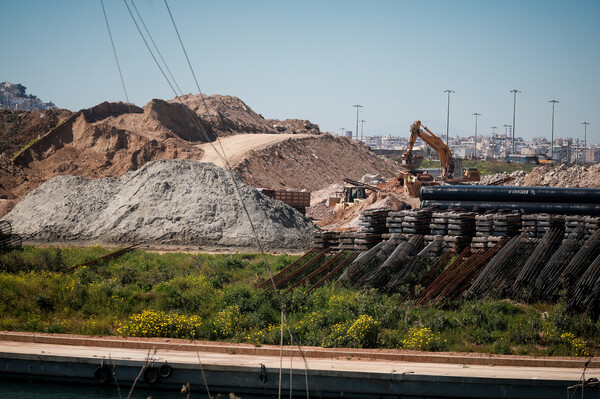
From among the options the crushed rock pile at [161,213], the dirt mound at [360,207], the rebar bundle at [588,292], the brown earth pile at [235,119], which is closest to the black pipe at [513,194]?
the crushed rock pile at [161,213]

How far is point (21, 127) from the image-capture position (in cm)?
7481

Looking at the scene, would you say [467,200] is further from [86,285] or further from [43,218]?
[43,218]

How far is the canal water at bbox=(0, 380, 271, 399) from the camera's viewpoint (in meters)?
15.4

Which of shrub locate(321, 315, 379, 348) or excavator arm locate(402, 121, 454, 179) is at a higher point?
excavator arm locate(402, 121, 454, 179)

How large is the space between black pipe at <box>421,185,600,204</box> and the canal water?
1637 cm

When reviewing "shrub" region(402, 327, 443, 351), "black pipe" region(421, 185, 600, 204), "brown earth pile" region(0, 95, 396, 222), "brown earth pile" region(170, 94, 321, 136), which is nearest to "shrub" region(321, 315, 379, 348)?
"shrub" region(402, 327, 443, 351)

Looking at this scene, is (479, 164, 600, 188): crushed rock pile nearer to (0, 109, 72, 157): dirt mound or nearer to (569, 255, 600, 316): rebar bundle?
(569, 255, 600, 316): rebar bundle

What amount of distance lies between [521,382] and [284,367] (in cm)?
515

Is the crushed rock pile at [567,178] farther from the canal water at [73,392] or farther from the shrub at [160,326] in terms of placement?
the canal water at [73,392]

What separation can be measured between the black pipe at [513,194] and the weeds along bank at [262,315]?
366 inches

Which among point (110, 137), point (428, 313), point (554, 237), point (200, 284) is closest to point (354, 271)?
point (428, 313)

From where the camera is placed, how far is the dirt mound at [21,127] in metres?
69.8

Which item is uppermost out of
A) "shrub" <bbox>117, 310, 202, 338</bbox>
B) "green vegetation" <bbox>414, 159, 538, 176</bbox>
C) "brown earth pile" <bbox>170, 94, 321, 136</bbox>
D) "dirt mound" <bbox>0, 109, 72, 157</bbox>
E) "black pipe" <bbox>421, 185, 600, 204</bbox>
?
"brown earth pile" <bbox>170, 94, 321, 136</bbox>

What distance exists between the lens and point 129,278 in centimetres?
2391
